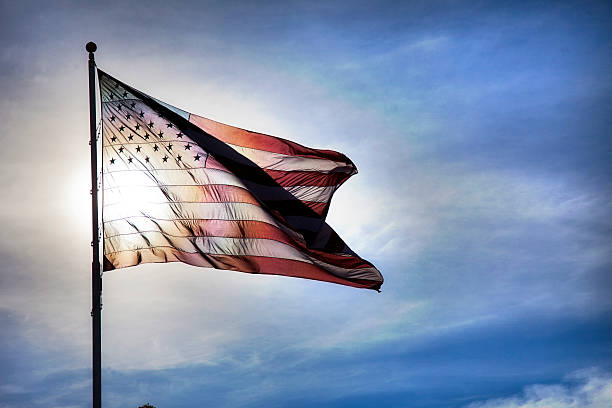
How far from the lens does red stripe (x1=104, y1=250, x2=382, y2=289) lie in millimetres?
21172

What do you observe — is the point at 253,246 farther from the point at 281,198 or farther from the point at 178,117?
the point at 178,117

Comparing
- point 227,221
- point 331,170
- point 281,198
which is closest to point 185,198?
point 227,221

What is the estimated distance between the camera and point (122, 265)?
2111 centimetres

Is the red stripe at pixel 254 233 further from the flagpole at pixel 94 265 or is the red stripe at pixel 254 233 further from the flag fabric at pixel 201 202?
the flagpole at pixel 94 265

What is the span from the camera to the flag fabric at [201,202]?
21500mm

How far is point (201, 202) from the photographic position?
22203mm

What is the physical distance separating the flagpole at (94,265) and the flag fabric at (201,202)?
48 cm

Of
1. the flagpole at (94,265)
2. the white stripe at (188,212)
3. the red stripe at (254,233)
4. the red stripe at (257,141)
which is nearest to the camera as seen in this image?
the flagpole at (94,265)

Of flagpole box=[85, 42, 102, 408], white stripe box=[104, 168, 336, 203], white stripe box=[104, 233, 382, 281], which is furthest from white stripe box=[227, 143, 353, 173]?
flagpole box=[85, 42, 102, 408]

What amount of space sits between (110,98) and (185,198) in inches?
128

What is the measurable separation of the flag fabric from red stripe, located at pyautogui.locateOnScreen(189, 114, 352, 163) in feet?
0.11

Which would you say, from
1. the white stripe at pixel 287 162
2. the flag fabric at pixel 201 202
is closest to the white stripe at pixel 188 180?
the flag fabric at pixel 201 202

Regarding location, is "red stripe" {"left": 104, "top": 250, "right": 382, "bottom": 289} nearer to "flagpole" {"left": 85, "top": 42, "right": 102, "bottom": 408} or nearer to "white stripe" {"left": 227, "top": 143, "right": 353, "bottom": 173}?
"flagpole" {"left": 85, "top": 42, "right": 102, "bottom": 408}

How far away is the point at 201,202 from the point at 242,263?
1.94 meters
